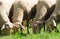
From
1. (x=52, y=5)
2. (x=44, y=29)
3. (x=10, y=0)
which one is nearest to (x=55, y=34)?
(x=44, y=29)

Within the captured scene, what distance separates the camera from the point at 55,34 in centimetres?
1121

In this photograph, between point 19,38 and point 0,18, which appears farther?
point 0,18

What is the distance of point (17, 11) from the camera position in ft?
42.3

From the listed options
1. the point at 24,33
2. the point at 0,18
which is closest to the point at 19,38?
the point at 24,33

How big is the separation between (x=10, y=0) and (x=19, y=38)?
10.2ft

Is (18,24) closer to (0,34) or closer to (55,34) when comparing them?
(0,34)

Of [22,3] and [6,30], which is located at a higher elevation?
[22,3]

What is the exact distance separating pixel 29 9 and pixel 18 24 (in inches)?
40.7

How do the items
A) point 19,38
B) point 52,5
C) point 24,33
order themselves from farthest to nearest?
point 52,5 < point 24,33 < point 19,38

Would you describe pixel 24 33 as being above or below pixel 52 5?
below

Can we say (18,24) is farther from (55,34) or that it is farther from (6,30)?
(55,34)

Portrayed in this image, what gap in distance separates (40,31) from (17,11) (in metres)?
1.40

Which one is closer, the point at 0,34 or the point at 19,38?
the point at 19,38

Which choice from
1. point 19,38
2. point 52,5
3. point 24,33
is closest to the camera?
point 19,38
